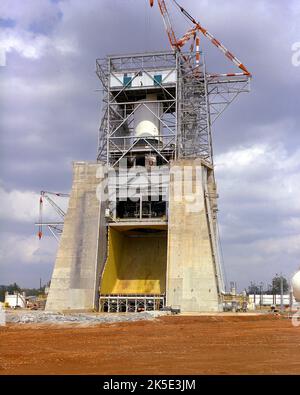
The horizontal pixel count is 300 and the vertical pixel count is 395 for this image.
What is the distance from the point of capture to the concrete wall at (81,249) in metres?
54.3

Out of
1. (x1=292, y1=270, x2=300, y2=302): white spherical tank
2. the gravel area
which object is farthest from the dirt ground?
(x1=292, y1=270, x2=300, y2=302): white spherical tank

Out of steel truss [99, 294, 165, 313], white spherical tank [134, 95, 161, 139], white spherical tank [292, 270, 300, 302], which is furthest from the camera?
white spherical tank [134, 95, 161, 139]

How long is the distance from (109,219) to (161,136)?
11.9 meters

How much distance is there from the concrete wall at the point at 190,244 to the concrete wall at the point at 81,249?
780 cm

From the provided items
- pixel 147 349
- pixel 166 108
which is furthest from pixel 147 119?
pixel 147 349

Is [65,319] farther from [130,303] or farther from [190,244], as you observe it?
[190,244]

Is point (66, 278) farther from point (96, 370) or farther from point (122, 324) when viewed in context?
point (96, 370)

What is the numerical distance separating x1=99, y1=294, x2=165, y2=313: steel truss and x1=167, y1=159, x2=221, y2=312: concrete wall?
150 inches

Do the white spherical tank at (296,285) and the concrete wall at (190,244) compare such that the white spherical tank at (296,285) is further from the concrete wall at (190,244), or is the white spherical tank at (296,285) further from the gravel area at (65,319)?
the gravel area at (65,319)

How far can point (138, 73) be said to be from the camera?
6406cm

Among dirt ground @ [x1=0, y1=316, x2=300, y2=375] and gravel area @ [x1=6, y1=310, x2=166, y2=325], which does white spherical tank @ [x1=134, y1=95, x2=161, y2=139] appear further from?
dirt ground @ [x1=0, y1=316, x2=300, y2=375]

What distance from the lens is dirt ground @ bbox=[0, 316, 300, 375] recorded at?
60.3ft

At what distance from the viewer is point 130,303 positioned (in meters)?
57.2
